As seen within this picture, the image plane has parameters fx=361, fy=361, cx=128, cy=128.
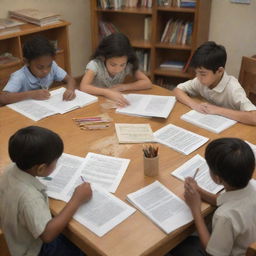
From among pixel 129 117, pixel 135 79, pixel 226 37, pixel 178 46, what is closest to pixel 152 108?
pixel 129 117

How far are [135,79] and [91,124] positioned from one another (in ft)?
2.43

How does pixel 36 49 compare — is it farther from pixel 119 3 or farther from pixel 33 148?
pixel 119 3

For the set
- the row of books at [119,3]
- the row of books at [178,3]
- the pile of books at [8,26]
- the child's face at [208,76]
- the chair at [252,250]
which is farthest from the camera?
the row of books at [119,3]

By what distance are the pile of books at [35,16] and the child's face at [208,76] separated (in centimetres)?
177

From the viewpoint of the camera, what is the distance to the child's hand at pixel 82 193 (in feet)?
4.22

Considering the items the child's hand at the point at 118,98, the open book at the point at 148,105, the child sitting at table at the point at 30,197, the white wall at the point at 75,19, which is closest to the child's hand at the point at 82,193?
the child sitting at table at the point at 30,197

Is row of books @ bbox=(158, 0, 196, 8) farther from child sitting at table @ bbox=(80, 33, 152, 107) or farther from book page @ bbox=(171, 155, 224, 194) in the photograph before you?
book page @ bbox=(171, 155, 224, 194)

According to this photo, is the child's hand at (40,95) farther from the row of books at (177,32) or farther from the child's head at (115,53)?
the row of books at (177,32)

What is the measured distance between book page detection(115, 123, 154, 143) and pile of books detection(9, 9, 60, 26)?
1.85 metres

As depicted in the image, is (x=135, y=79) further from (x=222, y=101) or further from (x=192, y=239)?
(x=192, y=239)

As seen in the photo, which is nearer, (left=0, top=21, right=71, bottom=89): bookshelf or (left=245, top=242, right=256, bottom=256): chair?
(left=245, top=242, right=256, bottom=256): chair

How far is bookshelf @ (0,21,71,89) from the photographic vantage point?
3.13 m

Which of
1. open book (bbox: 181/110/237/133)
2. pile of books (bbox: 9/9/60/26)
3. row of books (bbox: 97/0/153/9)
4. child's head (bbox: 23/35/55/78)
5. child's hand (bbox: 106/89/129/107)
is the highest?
row of books (bbox: 97/0/153/9)

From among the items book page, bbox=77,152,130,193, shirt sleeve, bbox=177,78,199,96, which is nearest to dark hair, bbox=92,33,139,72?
shirt sleeve, bbox=177,78,199,96
